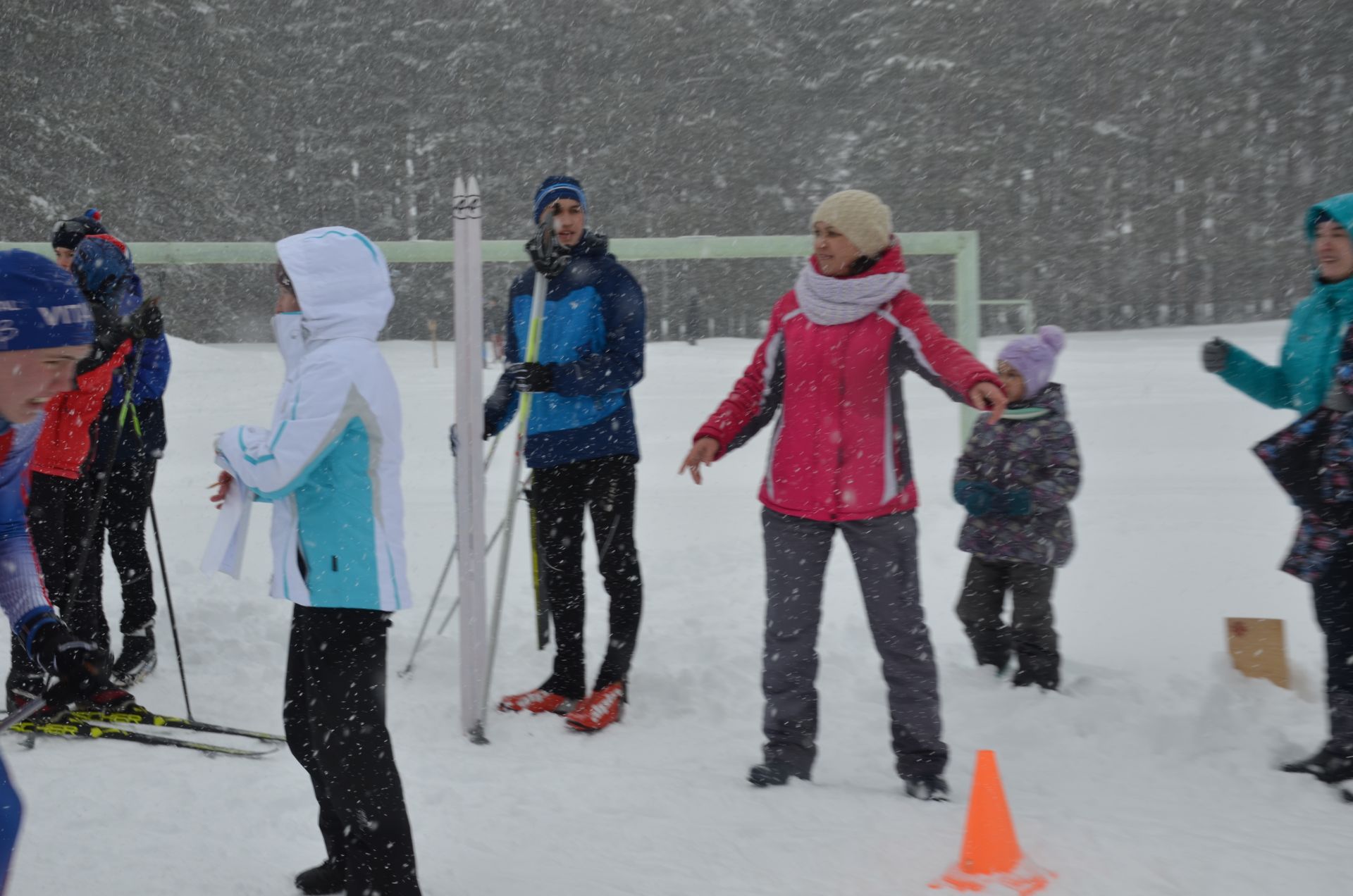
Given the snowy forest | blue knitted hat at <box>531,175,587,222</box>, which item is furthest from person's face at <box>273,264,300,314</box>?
the snowy forest

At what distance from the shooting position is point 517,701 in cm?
428

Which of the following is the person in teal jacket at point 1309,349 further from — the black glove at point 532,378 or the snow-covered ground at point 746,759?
the black glove at point 532,378

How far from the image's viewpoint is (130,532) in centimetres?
455

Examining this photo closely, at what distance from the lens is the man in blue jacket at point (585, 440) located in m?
4.05

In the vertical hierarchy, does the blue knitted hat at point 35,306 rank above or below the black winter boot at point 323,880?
above

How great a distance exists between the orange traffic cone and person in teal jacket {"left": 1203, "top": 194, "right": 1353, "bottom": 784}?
4.28 ft

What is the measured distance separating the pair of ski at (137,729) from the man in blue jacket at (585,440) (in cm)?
100

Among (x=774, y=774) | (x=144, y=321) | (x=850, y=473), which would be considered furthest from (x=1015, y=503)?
(x=144, y=321)

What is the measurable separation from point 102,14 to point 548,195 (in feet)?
91.4

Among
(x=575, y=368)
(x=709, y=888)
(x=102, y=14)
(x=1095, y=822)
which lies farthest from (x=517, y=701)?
(x=102, y=14)

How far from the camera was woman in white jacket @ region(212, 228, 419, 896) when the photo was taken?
2.36 meters

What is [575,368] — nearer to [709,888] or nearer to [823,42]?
[709,888]

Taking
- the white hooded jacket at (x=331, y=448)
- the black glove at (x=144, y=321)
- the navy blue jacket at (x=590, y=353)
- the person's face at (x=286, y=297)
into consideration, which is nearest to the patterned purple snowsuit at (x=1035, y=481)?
the navy blue jacket at (x=590, y=353)

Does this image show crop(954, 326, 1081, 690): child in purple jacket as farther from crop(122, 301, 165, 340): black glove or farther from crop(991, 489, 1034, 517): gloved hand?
crop(122, 301, 165, 340): black glove
